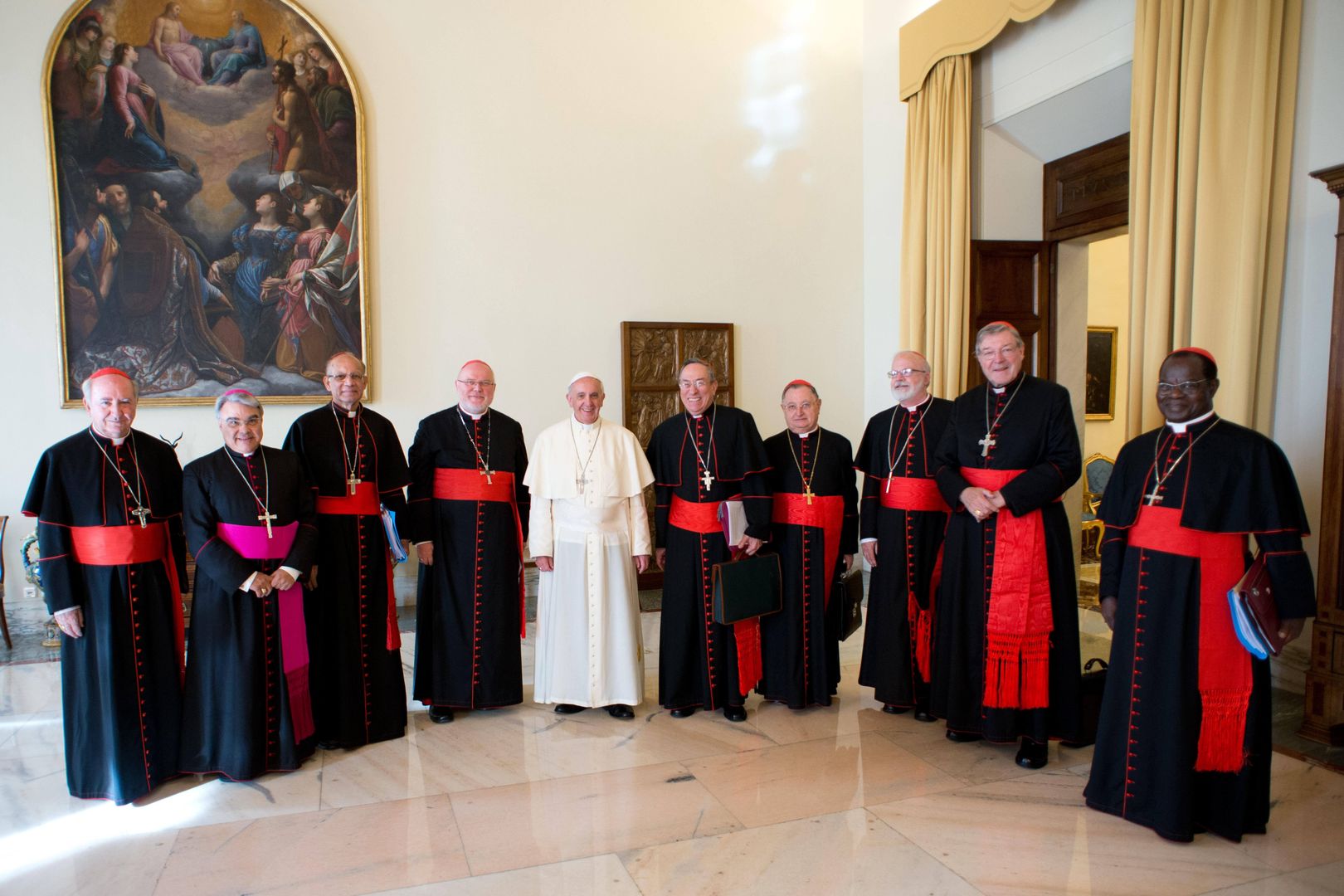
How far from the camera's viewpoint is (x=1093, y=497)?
8562 millimetres

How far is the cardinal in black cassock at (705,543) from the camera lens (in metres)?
4.26

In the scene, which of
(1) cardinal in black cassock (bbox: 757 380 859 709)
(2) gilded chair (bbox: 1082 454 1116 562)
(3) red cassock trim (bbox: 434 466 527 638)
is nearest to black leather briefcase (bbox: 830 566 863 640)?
(1) cardinal in black cassock (bbox: 757 380 859 709)

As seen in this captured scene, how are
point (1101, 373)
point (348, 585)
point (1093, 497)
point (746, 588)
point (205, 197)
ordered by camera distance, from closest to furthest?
point (348, 585) < point (746, 588) < point (205, 197) < point (1093, 497) < point (1101, 373)

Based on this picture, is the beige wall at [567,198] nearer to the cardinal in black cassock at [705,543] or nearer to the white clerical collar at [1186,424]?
the cardinal in black cassock at [705,543]

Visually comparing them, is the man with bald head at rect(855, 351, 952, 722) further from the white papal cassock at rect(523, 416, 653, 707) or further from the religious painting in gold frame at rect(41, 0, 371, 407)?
the religious painting in gold frame at rect(41, 0, 371, 407)

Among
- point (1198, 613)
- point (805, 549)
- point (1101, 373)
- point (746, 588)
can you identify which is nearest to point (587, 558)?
point (746, 588)

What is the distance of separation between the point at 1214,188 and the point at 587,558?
3791 millimetres

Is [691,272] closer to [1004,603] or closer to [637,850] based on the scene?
[1004,603]

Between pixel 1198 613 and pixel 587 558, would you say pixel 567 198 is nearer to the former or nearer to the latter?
pixel 587 558

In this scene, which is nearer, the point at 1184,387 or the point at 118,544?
the point at 1184,387

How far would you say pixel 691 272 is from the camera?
7.59 metres

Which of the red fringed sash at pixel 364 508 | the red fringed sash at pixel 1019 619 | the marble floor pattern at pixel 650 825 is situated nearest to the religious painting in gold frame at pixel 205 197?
the red fringed sash at pixel 364 508

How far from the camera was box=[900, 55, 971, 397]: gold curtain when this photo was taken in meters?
6.70

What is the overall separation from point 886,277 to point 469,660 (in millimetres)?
5264
